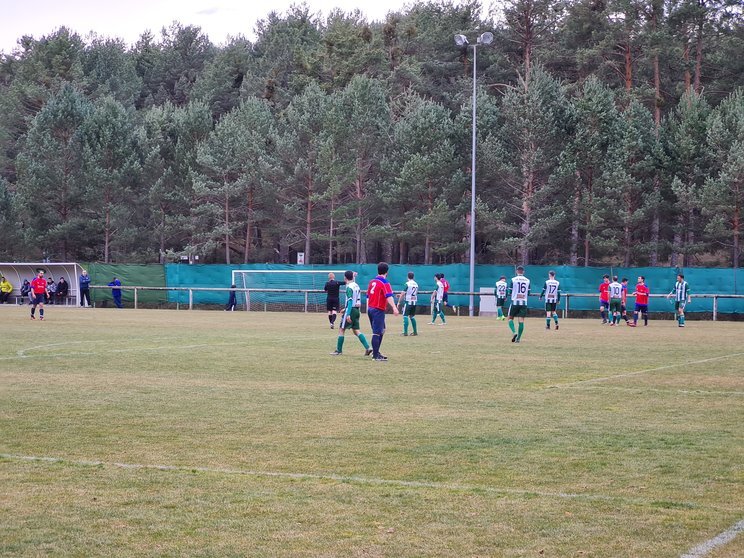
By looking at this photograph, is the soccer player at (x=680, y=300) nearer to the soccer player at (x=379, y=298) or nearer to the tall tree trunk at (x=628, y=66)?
the soccer player at (x=379, y=298)

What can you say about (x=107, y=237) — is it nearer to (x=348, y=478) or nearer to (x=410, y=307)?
(x=410, y=307)

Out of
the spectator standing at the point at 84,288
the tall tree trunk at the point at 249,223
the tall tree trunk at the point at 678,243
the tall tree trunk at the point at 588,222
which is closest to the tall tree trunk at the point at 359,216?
the tall tree trunk at the point at 249,223

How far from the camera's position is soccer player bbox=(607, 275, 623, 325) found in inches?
1559

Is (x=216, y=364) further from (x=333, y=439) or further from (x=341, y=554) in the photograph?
(x=341, y=554)

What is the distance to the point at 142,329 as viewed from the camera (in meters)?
32.7

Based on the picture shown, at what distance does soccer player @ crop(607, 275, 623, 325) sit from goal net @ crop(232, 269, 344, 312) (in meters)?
17.1

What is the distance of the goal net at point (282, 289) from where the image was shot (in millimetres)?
54594

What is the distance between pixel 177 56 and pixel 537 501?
98.6m

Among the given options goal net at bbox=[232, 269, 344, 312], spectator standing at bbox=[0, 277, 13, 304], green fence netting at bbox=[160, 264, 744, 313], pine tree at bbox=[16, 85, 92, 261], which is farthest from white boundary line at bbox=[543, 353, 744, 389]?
pine tree at bbox=[16, 85, 92, 261]

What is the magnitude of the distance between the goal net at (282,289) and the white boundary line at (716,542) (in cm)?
4718

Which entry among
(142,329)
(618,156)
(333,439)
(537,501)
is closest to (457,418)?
(333,439)

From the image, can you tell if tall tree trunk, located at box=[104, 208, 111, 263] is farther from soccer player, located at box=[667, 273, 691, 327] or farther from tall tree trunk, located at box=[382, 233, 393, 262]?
soccer player, located at box=[667, 273, 691, 327]

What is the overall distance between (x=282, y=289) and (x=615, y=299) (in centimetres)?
2041

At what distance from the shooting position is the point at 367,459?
30.3 feet
